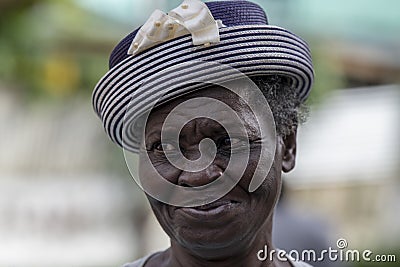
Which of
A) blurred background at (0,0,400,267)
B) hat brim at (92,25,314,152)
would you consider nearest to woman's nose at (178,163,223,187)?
hat brim at (92,25,314,152)

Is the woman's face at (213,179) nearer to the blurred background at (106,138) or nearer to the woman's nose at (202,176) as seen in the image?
the woman's nose at (202,176)

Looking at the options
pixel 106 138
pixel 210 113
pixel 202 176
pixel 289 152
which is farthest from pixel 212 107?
pixel 106 138

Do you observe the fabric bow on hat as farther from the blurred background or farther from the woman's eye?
the blurred background

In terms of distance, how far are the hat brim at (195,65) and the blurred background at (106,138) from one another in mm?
2826

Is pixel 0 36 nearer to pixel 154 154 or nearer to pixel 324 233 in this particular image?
pixel 324 233

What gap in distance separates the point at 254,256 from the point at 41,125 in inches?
166

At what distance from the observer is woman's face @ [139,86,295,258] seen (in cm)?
128

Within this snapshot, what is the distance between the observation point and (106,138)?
5.44m

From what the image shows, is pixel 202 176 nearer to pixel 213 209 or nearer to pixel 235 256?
pixel 213 209

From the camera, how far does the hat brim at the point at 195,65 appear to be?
128 centimetres

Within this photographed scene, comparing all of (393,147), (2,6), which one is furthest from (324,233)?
(393,147)

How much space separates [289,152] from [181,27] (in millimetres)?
318

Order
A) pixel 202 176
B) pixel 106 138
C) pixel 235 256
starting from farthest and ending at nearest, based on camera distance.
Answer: pixel 106 138
pixel 235 256
pixel 202 176

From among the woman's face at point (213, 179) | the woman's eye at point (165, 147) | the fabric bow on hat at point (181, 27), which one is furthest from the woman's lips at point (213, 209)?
the fabric bow on hat at point (181, 27)
